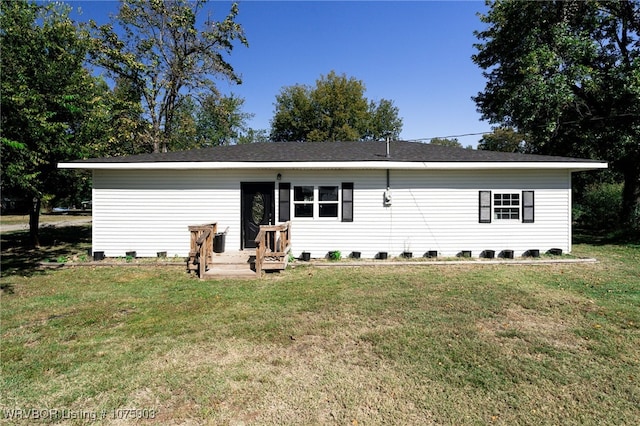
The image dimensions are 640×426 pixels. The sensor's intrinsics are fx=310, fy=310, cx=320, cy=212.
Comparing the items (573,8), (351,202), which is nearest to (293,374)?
(351,202)

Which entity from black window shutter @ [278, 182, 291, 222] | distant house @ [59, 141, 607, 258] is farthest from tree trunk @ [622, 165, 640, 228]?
black window shutter @ [278, 182, 291, 222]

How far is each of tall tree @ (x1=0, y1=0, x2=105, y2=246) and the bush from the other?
80.6 ft

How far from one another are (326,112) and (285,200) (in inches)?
1046

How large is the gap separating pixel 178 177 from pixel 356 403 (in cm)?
874

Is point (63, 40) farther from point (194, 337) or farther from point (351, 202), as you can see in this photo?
point (194, 337)

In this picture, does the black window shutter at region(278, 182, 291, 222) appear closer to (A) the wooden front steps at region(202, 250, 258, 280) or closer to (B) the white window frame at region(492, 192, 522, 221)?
(A) the wooden front steps at region(202, 250, 258, 280)

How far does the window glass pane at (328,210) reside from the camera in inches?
380

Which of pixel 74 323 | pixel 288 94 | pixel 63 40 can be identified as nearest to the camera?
pixel 74 323

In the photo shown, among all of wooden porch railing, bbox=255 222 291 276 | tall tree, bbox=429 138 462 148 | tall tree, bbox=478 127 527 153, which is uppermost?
tall tree, bbox=429 138 462 148

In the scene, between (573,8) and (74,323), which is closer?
(74,323)

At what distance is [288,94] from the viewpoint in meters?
35.3

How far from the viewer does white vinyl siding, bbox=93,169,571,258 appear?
378 inches

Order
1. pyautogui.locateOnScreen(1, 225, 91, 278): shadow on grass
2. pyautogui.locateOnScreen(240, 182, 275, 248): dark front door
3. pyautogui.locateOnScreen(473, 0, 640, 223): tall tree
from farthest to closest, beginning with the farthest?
pyautogui.locateOnScreen(473, 0, 640, 223): tall tree < pyautogui.locateOnScreen(240, 182, 275, 248): dark front door < pyautogui.locateOnScreen(1, 225, 91, 278): shadow on grass

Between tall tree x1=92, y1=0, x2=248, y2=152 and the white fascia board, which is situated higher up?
tall tree x1=92, y1=0, x2=248, y2=152
